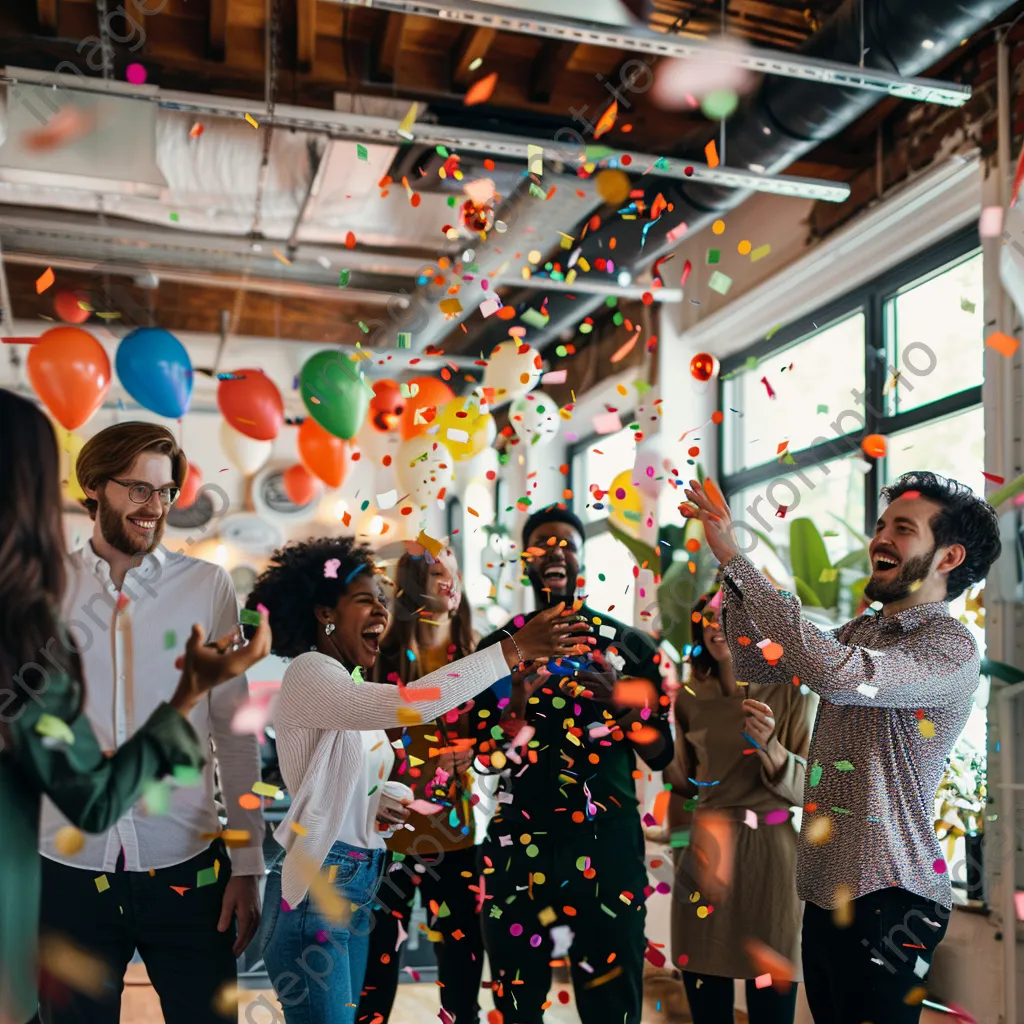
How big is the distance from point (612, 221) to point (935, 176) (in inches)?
57.4

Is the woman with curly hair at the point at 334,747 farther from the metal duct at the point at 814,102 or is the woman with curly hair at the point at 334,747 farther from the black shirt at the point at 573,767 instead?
the metal duct at the point at 814,102

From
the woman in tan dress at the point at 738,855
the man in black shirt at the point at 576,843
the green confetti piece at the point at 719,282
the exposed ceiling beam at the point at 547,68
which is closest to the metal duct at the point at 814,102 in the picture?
the green confetti piece at the point at 719,282

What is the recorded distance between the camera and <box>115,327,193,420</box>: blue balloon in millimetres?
4223

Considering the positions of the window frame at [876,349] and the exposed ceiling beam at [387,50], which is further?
the exposed ceiling beam at [387,50]

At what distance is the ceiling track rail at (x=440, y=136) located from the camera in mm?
3512

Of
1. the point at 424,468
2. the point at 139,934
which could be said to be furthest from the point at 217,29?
the point at 139,934

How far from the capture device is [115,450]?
7.14 ft

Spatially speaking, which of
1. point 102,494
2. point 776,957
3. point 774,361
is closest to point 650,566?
point 774,361

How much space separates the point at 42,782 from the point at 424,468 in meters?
3.26

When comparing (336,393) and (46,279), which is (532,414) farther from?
(46,279)

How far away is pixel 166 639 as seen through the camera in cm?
215

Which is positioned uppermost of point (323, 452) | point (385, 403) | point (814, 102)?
point (814, 102)

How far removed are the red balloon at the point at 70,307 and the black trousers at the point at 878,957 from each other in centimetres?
584

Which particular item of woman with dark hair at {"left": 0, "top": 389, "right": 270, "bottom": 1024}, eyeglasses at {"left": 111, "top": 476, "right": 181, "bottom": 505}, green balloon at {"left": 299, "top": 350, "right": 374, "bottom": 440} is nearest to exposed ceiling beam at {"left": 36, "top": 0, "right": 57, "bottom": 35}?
green balloon at {"left": 299, "top": 350, "right": 374, "bottom": 440}
